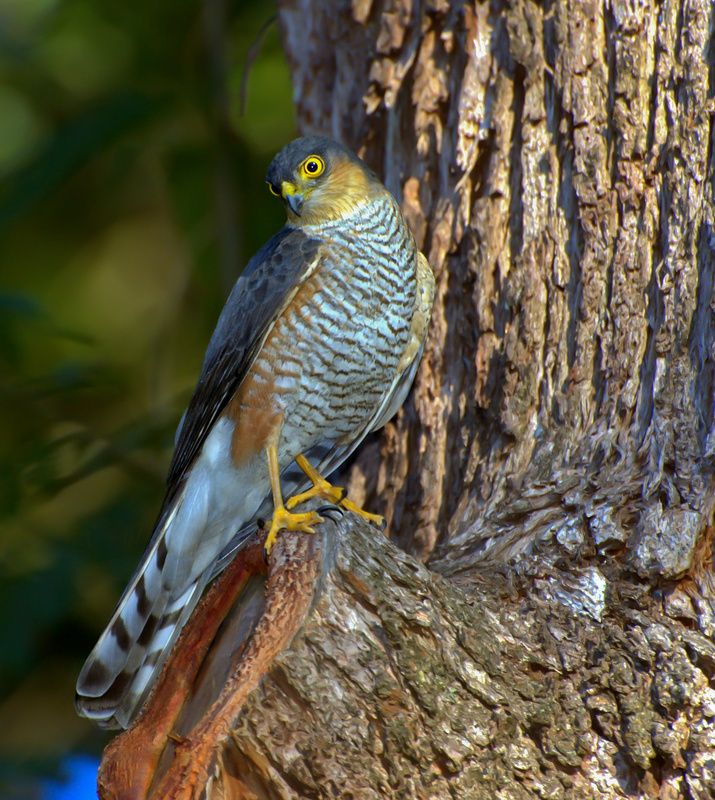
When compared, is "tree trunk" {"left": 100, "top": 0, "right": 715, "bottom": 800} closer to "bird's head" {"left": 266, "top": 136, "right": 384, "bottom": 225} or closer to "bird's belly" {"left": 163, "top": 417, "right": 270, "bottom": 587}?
"bird's head" {"left": 266, "top": 136, "right": 384, "bottom": 225}

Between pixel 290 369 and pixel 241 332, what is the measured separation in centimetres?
21

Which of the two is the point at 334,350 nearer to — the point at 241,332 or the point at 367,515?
the point at 241,332

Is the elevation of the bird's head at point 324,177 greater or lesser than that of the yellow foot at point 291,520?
greater

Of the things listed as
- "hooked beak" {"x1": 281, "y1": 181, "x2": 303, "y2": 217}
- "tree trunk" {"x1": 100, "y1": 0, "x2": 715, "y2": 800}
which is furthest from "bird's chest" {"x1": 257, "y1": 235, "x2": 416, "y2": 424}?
"hooked beak" {"x1": 281, "y1": 181, "x2": 303, "y2": 217}

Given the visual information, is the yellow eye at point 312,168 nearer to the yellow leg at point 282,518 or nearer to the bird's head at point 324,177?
the bird's head at point 324,177

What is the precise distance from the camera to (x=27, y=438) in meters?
3.87

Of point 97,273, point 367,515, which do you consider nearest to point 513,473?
point 367,515

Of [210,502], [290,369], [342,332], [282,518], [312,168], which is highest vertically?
[312,168]

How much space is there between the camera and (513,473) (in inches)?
96.7

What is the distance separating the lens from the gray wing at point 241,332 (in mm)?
→ 2869

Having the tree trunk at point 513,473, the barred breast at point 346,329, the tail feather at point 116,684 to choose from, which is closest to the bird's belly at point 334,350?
the barred breast at point 346,329

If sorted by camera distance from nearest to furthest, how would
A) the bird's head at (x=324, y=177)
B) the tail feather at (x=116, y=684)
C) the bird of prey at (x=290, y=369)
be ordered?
the tail feather at (x=116, y=684), the bird of prey at (x=290, y=369), the bird's head at (x=324, y=177)

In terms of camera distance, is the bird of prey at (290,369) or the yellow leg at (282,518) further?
the bird of prey at (290,369)

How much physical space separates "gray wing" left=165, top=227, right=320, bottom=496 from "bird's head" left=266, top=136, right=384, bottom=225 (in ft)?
0.61
